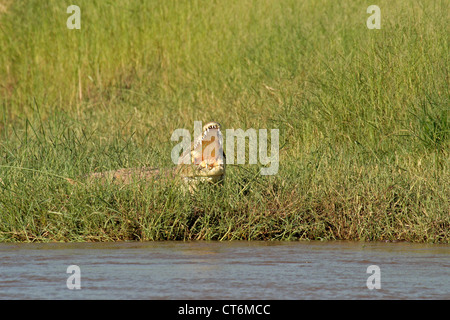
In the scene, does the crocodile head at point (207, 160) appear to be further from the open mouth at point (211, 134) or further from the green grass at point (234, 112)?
the green grass at point (234, 112)

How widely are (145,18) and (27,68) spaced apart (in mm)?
2338

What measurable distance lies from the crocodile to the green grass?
204 mm

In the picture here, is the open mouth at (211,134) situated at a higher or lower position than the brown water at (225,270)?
higher

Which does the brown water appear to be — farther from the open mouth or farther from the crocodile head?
the open mouth

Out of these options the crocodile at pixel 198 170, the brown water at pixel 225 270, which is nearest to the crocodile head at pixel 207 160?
the crocodile at pixel 198 170

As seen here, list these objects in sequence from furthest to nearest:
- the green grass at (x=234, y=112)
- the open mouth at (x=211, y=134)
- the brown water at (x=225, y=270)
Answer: the open mouth at (x=211, y=134) < the green grass at (x=234, y=112) < the brown water at (x=225, y=270)

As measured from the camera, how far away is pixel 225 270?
535cm

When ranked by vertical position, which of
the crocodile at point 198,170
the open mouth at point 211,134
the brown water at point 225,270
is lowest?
the brown water at point 225,270

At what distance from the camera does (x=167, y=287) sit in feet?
15.8

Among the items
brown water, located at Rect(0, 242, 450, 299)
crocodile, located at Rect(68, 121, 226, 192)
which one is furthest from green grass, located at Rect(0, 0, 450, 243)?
brown water, located at Rect(0, 242, 450, 299)

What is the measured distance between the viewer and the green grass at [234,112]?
6.80m

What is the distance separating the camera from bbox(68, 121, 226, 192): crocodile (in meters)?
7.12

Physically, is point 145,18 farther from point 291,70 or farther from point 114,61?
point 291,70
